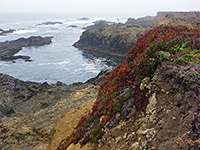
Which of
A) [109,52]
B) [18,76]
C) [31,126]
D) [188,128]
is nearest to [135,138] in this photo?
[188,128]

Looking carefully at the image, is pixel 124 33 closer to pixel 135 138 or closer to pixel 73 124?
pixel 73 124

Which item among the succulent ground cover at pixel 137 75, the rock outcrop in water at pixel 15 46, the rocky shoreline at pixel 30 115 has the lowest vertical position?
the rocky shoreline at pixel 30 115

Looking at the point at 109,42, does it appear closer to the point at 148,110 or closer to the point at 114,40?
the point at 114,40

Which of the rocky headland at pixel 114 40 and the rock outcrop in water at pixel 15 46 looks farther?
the rocky headland at pixel 114 40

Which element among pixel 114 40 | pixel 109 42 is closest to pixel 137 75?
pixel 114 40

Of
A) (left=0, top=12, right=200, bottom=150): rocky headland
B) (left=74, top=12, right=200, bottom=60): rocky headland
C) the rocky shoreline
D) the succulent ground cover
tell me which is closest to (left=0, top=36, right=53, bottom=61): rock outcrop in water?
(left=74, top=12, right=200, bottom=60): rocky headland

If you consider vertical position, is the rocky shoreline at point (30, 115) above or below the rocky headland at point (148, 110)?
below

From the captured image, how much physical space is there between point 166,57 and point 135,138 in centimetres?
285

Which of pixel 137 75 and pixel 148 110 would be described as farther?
pixel 137 75

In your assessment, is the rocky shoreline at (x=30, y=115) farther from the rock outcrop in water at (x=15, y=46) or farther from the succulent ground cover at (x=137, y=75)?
the rock outcrop in water at (x=15, y=46)

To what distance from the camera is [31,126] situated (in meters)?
11.2

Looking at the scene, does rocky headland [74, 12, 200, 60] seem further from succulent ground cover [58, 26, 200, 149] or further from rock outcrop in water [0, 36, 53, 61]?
succulent ground cover [58, 26, 200, 149]

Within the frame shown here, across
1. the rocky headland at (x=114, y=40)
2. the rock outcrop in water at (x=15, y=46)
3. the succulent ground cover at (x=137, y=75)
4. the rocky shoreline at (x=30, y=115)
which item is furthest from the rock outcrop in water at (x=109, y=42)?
the succulent ground cover at (x=137, y=75)

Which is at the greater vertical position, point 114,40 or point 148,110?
point 114,40
